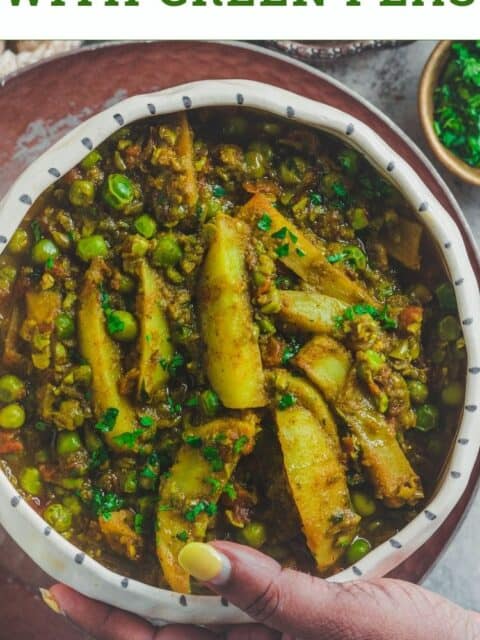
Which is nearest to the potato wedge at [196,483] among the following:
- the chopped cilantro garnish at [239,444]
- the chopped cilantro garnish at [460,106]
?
the chopped cilantro garnish at [239,444]

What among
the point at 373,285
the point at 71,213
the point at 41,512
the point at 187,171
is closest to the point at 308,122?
the point at 187,171

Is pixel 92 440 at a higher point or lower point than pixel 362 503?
higher

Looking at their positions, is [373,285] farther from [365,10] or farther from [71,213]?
[365,10]

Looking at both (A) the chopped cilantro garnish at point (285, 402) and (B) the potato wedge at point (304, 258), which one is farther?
(B) the potato wedge at point (304, 258)

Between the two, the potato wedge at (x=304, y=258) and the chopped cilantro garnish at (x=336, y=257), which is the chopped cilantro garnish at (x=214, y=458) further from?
the chopped cilantro garnish at (x=336, y=257)

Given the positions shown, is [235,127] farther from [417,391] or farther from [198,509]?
[198,509]

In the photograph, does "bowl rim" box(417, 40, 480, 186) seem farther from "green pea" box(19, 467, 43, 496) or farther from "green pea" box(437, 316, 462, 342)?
"green pea" box(19, 467, 43, 496)

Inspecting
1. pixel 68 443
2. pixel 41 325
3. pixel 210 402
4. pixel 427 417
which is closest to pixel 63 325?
pixel 41 325
